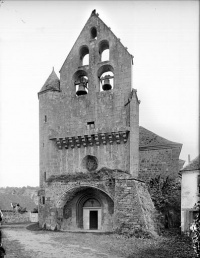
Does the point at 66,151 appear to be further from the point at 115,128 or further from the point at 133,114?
the point at 133,114

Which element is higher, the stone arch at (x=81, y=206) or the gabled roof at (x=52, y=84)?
the gabled roof at (x=52, y=84)

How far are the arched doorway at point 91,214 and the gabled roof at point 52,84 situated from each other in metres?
9.71

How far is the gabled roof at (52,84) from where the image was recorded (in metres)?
24.9

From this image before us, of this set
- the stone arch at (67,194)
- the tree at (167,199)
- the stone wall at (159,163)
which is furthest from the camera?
the stone wall at (159,163)

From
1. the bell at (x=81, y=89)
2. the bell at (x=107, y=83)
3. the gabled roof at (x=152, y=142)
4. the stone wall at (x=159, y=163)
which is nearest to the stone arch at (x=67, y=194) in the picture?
the stone wall at (x=159, y=163)

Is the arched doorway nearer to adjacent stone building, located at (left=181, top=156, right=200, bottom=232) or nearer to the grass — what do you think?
the grass

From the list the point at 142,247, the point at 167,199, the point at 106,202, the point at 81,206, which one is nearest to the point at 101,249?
the point at 142,247

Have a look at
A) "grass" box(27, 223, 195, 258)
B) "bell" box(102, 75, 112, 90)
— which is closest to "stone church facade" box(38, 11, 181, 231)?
"bell" box(102, 75, 112, 90)

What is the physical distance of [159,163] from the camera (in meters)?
26.9

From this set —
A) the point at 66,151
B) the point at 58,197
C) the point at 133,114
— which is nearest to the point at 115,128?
the point at 133,114

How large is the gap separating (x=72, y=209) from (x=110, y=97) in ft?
30.2

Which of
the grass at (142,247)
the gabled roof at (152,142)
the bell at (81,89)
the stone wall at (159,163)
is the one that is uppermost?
the bell at (81,89)

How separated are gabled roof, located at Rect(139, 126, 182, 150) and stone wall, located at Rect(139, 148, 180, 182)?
1.22 ft

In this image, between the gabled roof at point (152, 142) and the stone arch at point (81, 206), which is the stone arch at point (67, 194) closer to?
the stone arch at point (81, 206)
